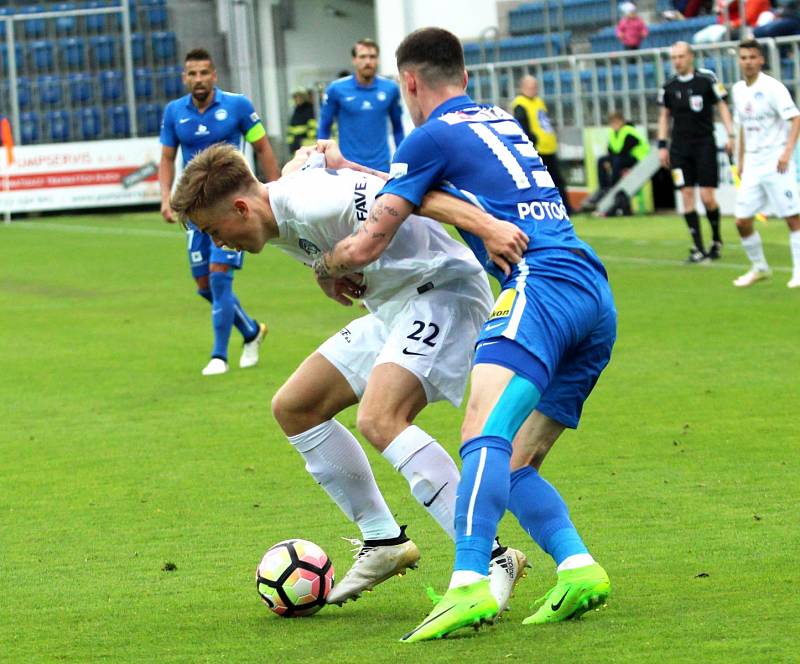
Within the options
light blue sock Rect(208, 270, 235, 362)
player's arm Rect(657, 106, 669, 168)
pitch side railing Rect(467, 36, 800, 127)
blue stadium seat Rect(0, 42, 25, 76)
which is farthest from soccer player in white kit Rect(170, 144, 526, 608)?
blue stadium seat Rect(0, 42, 25, 76)

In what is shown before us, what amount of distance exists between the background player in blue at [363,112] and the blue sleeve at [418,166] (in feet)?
35.1

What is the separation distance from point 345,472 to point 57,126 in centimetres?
2814

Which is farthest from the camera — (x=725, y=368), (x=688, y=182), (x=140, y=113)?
(x=140, y=113)

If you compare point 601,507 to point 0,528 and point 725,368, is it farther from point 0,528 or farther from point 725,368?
point 725,368

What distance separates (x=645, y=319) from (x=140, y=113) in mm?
21654

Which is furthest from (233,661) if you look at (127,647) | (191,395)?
(191,395)

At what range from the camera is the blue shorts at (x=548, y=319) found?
450 centimetres

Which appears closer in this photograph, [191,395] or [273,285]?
[191,395]

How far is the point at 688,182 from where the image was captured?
1655 cm

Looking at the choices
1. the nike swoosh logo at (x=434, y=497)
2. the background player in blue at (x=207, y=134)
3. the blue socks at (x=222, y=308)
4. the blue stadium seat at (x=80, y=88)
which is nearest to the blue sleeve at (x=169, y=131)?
the background player in blue at (x=207, y=134)

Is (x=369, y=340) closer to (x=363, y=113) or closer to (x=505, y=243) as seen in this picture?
(x=505, y=243)

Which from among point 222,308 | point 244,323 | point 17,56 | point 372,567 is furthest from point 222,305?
point 17,56

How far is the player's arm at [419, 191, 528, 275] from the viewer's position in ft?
15.0

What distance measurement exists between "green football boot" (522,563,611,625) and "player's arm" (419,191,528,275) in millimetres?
936
